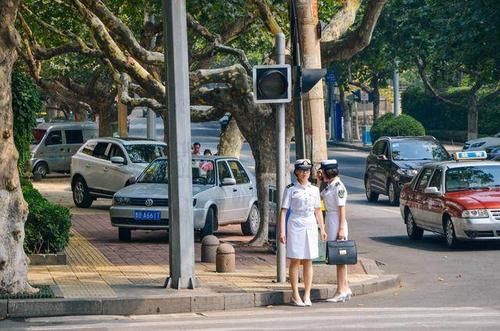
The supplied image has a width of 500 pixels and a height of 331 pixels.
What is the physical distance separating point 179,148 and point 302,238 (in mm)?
1925

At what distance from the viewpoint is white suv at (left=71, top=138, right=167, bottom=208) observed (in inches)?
1172

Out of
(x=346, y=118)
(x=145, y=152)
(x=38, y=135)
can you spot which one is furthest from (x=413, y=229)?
(x=346, y=118)

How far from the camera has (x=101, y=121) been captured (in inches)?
1780

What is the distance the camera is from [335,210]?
14.8m

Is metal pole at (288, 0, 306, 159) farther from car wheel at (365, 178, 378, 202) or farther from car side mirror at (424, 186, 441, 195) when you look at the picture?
car wheel at (365, 178, 378, 202)

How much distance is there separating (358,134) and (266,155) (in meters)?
54.4

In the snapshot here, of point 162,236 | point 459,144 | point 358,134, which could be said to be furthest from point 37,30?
point 358,134

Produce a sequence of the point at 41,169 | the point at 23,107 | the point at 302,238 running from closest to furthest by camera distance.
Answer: the point at 302,238 < the point at 23,107 < the point at 41,169

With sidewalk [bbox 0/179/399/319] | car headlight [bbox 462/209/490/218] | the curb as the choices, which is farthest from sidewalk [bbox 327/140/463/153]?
the curb

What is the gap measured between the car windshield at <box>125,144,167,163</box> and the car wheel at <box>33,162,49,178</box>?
13.2 meters

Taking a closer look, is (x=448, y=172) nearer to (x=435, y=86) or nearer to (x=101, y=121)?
(x=101, y=121)

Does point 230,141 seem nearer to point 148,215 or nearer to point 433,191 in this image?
point 148,215

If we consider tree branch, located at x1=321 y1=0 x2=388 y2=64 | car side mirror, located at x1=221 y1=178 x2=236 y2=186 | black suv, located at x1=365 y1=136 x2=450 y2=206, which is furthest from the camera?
black suv, located at x1=365 y1=136 x2=450 y2=206

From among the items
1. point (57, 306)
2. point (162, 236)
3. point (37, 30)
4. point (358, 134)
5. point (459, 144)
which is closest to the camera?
point (57, 306)
